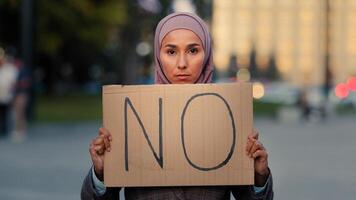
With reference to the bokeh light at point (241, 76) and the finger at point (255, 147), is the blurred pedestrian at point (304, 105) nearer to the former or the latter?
the bokeh light at point (241, 76)

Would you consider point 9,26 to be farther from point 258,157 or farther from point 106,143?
point 258,157

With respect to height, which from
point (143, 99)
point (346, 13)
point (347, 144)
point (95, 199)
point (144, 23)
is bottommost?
point (95, 199)

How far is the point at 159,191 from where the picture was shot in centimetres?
318

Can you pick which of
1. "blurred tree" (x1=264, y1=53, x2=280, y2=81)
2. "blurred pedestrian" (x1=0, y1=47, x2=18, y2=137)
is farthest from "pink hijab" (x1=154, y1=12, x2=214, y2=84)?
"blurred tree" (x1=264, y1=53, x2=280, y2=81)

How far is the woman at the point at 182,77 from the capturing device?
309cm

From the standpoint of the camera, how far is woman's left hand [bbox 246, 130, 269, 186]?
310 centimetres

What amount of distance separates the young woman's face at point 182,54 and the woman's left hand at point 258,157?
11.4 inches

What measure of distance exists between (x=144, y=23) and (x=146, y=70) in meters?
28.6

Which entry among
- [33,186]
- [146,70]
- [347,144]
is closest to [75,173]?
[33,186]

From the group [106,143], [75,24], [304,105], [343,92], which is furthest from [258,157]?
[343,92]

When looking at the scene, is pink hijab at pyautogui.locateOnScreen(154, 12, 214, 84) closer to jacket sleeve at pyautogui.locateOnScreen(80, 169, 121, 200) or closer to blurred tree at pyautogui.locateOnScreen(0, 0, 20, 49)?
jacket sleeve at pyautogui.locateOnScreen(80, 169, 121, 200)

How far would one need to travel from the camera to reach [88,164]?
13016 mm

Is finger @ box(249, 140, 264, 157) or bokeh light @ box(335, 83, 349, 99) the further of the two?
bokeh light @ box(335, 83, 349, 99)

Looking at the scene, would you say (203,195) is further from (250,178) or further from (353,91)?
(353,91)
